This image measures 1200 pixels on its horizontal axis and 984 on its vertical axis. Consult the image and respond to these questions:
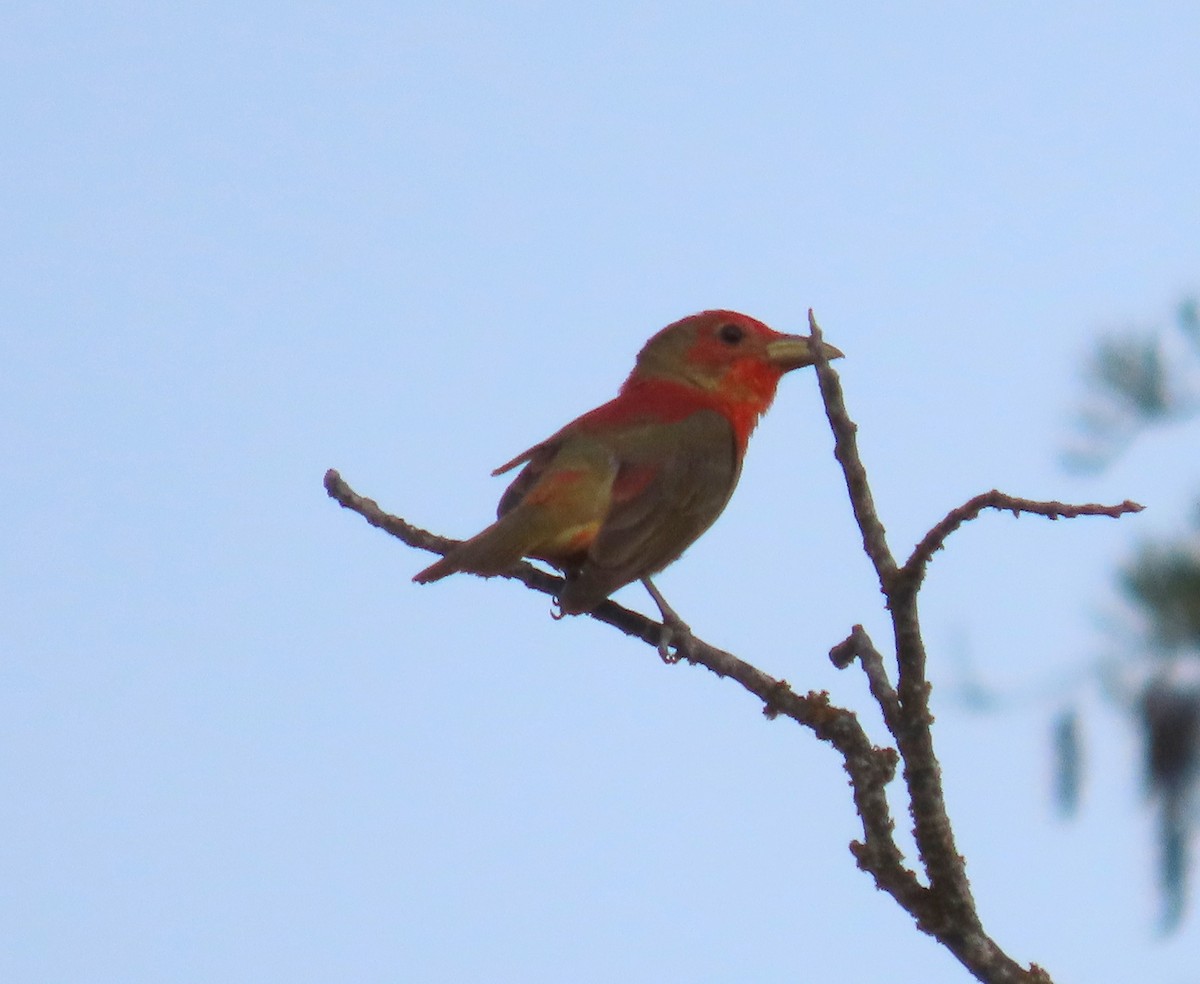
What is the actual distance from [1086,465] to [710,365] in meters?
4.25

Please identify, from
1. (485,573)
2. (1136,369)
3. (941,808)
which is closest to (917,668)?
(941,808)

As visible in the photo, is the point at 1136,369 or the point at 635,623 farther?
the point at 635,623

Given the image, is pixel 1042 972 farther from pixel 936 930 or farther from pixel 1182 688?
pixel 1182 688

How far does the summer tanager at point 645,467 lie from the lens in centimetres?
503

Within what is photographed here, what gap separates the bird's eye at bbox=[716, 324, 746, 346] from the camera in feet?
23.1

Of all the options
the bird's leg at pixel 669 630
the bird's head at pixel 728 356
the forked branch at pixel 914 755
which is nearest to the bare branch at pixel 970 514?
the forked branch at pixel 914 755

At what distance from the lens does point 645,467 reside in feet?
18.7

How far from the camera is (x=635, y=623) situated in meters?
5.05

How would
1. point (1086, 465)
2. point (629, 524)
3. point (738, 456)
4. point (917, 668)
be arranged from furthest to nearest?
point (738, 456) → point (629, 524) → point (1086, 465) → point (917, 668)

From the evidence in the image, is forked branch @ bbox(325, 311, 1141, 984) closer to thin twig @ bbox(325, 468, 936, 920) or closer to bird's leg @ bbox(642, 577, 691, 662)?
thin twig @ bbox(325, 468, 936, 920)

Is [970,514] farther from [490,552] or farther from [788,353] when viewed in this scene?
[788,353]

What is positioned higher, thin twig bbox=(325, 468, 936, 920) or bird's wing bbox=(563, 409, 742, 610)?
bird's wing bbox=(563, 409, 742, 610)

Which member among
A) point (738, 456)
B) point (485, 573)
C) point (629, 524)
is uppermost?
point (738, 456)

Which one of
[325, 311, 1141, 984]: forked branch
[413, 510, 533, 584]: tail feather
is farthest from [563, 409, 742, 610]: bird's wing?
[325, 311, 1141, 984]: forked branch
